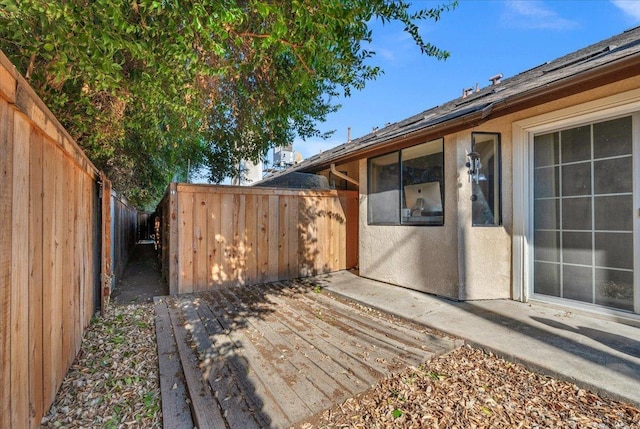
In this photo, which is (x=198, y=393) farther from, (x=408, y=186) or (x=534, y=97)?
(x=534, y=97)

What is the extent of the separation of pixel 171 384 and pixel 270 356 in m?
0.82

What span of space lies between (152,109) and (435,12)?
370 cm

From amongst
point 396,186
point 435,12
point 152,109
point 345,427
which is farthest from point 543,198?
point 152,109

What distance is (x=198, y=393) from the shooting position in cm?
210

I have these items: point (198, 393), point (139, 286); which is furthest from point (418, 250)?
point (139, 286)

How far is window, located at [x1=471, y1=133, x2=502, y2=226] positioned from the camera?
4020 millimetres

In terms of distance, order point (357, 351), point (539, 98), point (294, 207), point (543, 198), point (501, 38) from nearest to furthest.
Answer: point (357, 351) < point (539, 98) < point (543, 198) < point (294, 207) < point (501, 38)

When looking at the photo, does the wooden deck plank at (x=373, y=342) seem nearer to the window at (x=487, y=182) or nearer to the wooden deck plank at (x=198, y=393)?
the wooden deck plank at (x=198, y=393)

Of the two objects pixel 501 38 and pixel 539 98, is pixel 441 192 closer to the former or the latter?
pixel 539 98

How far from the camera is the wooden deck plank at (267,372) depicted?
1.94m

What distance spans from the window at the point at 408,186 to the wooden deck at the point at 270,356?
177 cm

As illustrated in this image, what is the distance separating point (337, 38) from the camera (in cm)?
292

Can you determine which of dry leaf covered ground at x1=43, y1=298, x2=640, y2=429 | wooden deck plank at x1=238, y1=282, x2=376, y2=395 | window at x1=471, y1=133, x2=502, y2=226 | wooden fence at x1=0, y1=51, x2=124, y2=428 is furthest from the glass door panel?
wooden fence at x1=0, y1=51, x2=124, y2=428

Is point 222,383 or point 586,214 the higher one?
point 586,214
